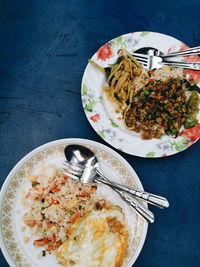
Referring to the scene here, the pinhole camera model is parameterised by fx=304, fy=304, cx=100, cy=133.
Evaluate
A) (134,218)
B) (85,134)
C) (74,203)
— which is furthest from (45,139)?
(134,218)

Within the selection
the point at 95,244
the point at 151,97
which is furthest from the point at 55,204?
the point at 151,97

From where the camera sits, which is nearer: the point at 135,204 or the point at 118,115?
the point at 135,204

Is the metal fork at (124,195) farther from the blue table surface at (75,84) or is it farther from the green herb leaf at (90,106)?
the green herb leaf at (90,106)

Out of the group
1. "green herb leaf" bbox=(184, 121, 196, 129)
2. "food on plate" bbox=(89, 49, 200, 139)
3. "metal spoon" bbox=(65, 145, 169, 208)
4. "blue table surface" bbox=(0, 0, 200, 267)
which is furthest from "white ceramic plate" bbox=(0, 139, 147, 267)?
"green herb leaf" bbox=(184, 121, 196, 129)

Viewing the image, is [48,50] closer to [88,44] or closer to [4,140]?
[88,44]

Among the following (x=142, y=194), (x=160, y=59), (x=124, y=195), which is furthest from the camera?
(x=160, y=59)

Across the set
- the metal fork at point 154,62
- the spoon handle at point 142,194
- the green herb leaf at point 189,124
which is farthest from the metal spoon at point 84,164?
the metal fork at point 154,62

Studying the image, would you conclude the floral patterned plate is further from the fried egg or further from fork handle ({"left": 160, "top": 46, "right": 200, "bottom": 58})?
the fried egg

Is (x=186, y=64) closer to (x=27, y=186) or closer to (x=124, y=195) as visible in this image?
(x=124, y=195)
